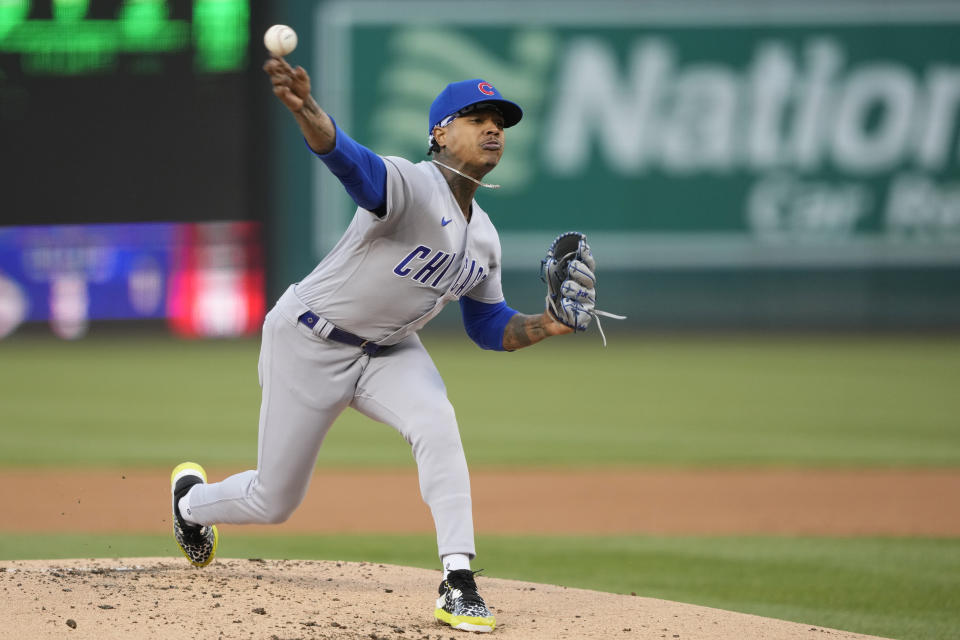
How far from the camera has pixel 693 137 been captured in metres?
18.0

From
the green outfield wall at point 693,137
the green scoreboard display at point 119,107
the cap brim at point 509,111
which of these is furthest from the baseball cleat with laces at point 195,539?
the green outfield wall at point 693,137

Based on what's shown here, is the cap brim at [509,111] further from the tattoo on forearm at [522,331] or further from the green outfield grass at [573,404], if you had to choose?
the green outfield grass at [573,404]

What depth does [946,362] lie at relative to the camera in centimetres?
1527

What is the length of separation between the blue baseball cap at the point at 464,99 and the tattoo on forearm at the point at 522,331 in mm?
709

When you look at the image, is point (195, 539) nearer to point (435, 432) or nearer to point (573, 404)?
point (435, 432)

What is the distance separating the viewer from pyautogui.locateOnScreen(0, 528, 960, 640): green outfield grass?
14.9ft

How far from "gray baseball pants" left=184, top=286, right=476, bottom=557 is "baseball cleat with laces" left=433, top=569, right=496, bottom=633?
185 millimetres

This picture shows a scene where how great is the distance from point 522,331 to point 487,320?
0.69ft

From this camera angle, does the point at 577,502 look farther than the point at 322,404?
Yes

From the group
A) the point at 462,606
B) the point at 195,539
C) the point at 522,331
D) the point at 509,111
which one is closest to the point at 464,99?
the point at 509,111

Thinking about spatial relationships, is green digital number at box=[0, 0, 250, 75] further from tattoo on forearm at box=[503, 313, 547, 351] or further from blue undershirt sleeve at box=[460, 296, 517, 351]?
tattoo on forearm at box=[503, 313, 547, 351]

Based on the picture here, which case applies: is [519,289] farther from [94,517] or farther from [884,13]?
Result: [94,517]

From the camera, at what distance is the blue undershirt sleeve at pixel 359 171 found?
3.38m

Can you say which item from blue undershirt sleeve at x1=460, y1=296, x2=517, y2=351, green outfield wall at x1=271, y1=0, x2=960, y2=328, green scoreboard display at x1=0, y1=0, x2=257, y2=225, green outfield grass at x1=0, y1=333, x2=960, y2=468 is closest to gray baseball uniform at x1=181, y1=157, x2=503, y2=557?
blue undershirt sleeve at x1=460, y1=296, x2=517, y2=351
